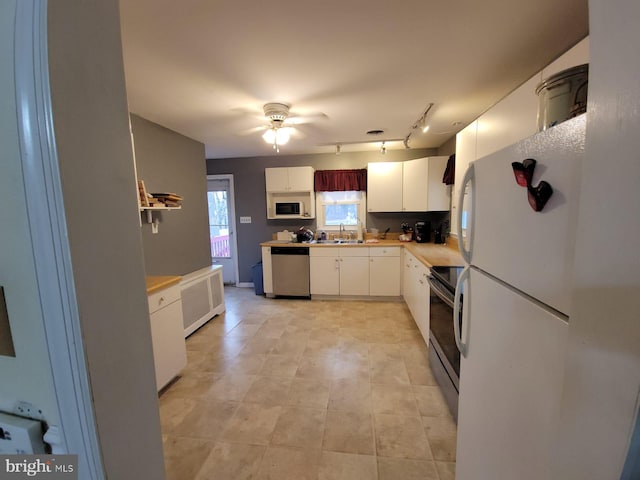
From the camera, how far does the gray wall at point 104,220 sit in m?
0.45

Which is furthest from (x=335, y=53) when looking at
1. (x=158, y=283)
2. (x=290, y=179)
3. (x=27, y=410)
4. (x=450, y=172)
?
(x=290, y=179)

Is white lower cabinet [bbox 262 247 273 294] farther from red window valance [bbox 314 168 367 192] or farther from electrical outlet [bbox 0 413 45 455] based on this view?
electrical outlet [bbox 0 413 45 455]

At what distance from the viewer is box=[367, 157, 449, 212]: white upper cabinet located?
3.73 m

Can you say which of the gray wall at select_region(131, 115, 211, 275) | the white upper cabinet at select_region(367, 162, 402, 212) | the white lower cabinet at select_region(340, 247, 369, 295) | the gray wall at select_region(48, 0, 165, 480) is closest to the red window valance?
the white upper cabinet at select_region(367, 162, 402, 212)

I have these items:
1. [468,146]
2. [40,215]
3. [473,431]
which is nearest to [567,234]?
[473,431]

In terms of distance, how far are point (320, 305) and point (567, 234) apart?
11.5 feet

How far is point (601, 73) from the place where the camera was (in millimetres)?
397

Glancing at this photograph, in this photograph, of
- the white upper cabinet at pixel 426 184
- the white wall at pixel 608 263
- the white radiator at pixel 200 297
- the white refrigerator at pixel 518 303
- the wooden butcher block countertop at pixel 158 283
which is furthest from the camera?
the white upper cabinet at pixel 426 184

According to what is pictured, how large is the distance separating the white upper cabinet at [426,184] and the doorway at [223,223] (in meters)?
3.19

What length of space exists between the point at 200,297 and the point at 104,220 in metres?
2.88

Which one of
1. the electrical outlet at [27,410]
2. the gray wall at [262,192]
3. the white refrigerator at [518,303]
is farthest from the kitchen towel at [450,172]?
the electrical outlet at [27,410]

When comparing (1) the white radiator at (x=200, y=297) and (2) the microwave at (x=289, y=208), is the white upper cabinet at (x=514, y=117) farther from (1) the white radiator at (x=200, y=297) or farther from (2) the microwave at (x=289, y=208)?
(1) the white radiator at (x=200, y=297)

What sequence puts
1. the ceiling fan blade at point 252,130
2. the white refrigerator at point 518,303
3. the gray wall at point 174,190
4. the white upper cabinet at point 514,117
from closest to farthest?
the white refrigerator at point 518,303
the white upper cabinet at point 514,117
the gray wall at point 174,190
the ceiling fan blade at point 252,130

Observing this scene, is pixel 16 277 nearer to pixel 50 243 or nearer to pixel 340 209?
pixel 50 243
